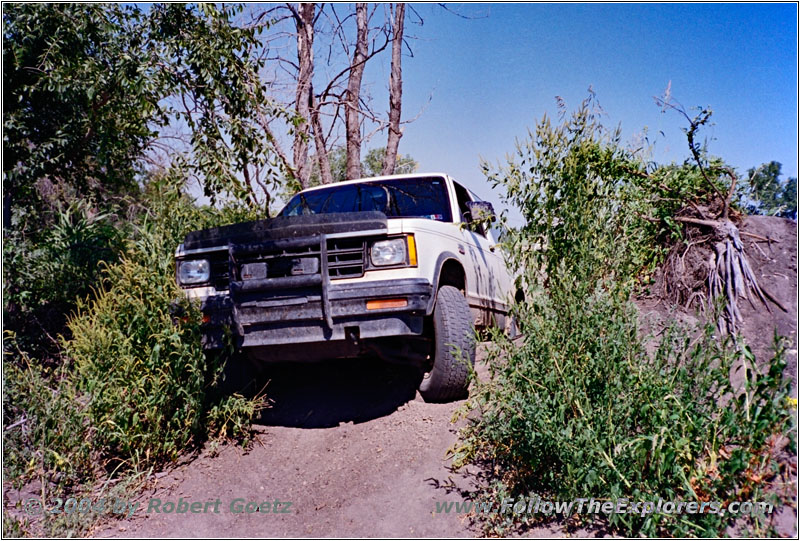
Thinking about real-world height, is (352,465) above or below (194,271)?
below

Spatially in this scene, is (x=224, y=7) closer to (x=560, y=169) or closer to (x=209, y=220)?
(x=209, y=220)

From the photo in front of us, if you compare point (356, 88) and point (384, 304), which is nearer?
point (384, 304)

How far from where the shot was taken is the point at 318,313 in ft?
14.6

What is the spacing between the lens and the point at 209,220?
618 cm

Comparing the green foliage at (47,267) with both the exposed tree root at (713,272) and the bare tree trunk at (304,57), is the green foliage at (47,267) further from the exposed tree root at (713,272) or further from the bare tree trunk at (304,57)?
the exposed tree root at (713,272)

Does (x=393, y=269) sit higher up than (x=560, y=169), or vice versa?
(x=560, y=169)

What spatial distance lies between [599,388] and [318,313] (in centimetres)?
206

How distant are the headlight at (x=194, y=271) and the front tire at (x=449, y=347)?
6.30ft

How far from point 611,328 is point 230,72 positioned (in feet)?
14.2

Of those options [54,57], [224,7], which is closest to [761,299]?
[224,7]

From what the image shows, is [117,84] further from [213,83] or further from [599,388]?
[599,388]

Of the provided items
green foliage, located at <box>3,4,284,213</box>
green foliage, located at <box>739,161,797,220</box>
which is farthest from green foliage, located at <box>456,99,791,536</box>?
green foliage, located at <box>3,4,284,213</box>

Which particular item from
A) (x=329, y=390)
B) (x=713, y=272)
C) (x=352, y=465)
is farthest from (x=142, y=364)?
(x=713, y=272)

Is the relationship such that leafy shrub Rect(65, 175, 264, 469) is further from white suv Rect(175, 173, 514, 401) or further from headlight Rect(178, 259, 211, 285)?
white suv Rect(175, 173, 514, 401)
